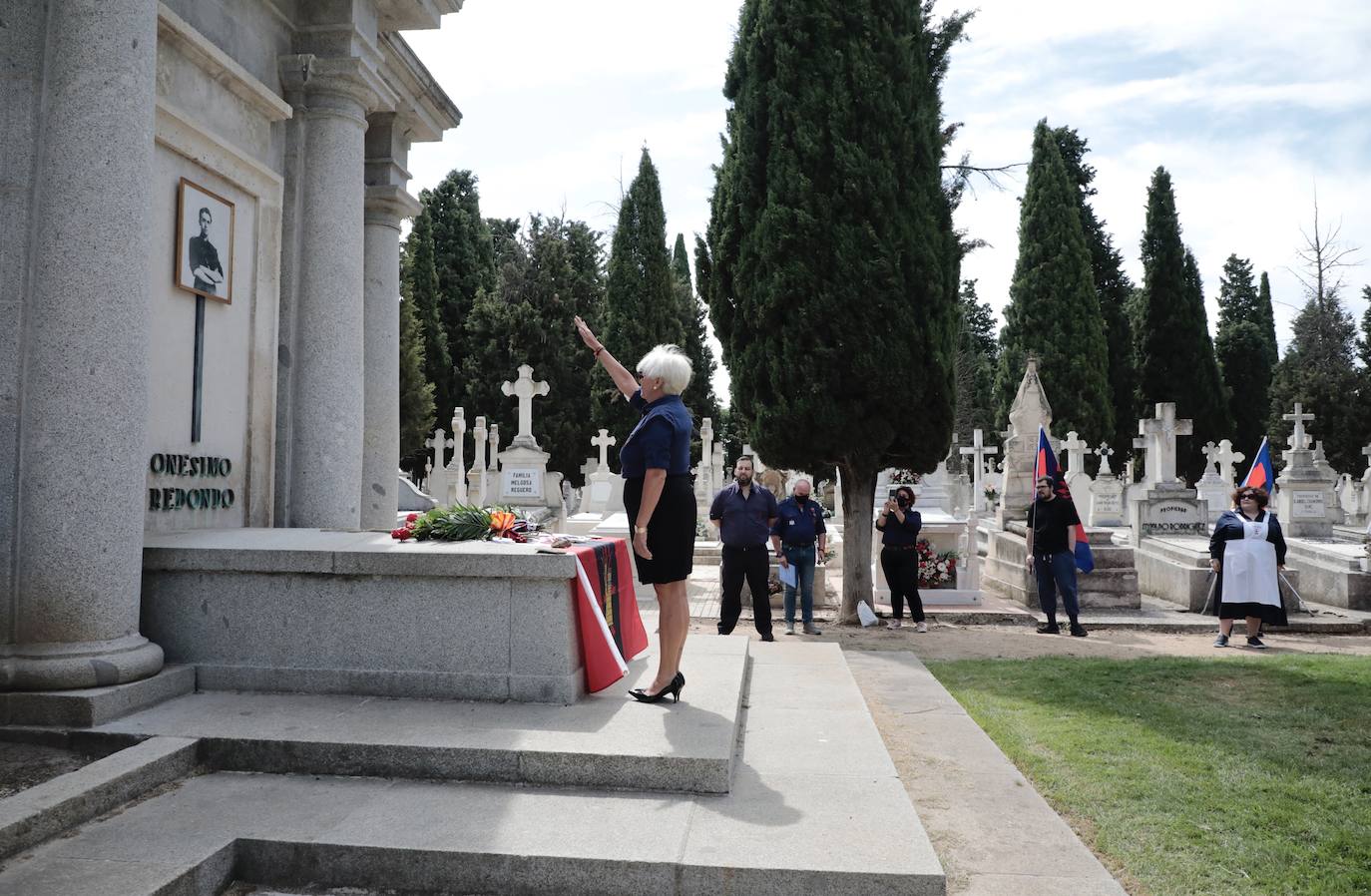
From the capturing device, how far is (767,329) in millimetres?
11961

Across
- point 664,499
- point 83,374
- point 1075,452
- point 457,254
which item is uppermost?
point 457,254

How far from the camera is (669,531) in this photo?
4.52 meters

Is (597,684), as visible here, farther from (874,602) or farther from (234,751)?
(874,602)

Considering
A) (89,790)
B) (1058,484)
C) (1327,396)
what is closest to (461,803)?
(89,790)

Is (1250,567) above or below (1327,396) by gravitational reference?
below

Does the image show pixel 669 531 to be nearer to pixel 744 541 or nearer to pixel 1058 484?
pixel 744 541

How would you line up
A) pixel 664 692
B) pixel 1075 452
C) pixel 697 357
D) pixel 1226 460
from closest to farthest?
pixel 664 692, pixel 1226 460, pixel 1075 452, pixel 697 357

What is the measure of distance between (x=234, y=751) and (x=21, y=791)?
0.74m

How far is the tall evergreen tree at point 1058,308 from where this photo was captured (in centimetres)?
3334

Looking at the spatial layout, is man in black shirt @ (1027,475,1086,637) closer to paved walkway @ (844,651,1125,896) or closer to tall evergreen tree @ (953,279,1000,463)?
paved walkway @ (844,651,1125,896)

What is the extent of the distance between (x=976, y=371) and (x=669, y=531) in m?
45.3

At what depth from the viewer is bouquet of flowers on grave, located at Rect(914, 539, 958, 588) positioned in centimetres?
1338

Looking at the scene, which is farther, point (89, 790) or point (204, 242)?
point (204, 242)

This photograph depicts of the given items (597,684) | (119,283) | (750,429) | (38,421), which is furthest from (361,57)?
(750,429)
